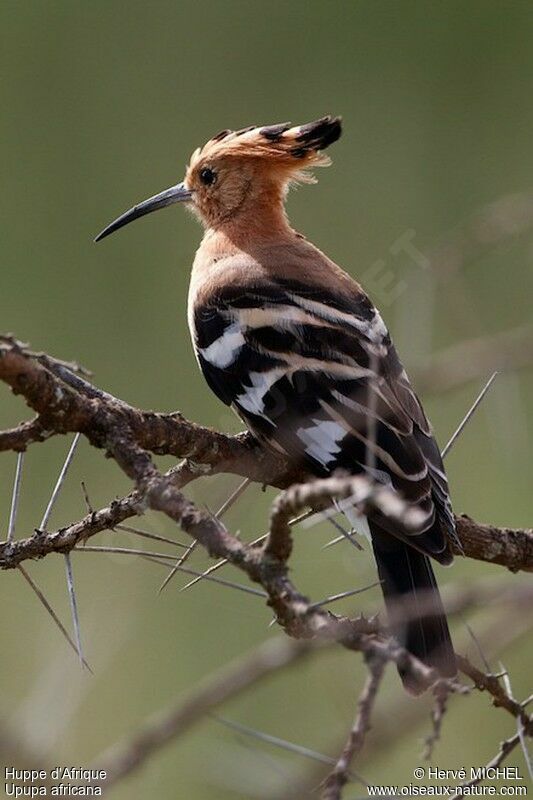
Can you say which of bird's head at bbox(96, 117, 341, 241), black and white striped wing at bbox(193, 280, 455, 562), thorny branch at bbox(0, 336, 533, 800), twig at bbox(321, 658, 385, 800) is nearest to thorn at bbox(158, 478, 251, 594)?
thorny branch at bbox(0, 336, 533, 800)

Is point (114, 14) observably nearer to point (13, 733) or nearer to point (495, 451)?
point (495, 451)

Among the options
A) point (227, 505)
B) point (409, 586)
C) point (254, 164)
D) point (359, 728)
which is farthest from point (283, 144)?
point (359, 728)

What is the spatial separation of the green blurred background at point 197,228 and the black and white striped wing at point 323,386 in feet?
0.93

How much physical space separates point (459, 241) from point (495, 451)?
6.39 feet

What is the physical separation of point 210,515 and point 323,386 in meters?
0.76

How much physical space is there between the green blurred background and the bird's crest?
0.35 metres

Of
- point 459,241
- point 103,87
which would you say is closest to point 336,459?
point 459,241

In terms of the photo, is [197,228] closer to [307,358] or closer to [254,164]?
[254,164]

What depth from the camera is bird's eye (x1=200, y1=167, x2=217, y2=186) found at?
9.57 feet

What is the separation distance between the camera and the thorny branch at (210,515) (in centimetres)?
95

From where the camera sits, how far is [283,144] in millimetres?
2846

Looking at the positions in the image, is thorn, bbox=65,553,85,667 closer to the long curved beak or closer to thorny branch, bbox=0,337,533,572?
thorny branch, bbox=0,337,533,572

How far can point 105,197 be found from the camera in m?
4.54

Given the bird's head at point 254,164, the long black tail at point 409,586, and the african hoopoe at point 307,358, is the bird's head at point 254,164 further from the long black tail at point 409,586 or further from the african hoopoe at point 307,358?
the long black tail at point 409,586
